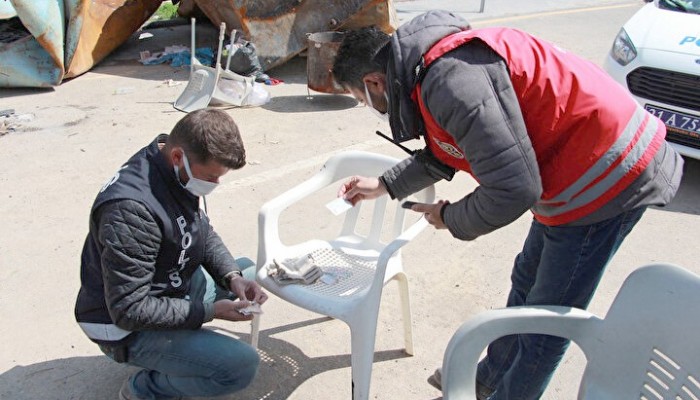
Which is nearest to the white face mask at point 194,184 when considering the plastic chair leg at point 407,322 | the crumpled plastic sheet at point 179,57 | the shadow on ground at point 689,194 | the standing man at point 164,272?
the standing man at point 164,272

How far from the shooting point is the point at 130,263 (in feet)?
6.72

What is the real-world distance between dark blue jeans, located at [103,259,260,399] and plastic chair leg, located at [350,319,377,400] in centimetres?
39

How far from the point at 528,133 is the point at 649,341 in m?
0.66

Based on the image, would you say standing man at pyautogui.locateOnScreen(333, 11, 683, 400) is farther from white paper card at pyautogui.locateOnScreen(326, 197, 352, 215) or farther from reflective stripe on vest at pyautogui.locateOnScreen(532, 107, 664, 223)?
white paper card at pyautogui.locateOnScreen(326, 197, 352, 215)

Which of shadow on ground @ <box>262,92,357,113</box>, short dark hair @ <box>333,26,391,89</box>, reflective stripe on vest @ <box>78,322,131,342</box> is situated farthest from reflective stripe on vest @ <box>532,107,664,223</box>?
shadow on ground @ <box>262,92,357,113</box>

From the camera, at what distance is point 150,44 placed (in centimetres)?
820

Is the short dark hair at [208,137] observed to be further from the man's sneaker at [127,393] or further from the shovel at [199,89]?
the shovel at [199,89]

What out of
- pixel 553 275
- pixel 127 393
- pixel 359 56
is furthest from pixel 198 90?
pixel 553 275

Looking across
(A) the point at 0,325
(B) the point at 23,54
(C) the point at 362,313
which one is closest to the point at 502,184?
(C) the point at 362,313

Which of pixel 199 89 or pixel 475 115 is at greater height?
pixel 475 115

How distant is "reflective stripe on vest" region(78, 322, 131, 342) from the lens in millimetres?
2230

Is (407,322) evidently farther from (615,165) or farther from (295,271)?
(615,165)

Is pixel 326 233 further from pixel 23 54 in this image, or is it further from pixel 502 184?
pixel 23 54

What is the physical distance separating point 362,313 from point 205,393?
674 mm
